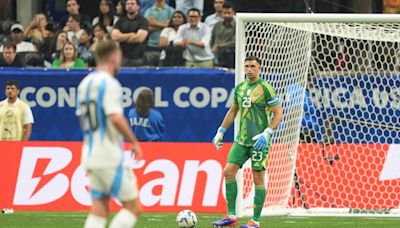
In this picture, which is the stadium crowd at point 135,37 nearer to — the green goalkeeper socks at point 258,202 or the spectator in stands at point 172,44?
the spectator in stands at point 172,44

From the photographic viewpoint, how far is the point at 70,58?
68.6 feet

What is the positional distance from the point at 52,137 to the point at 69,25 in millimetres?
2486

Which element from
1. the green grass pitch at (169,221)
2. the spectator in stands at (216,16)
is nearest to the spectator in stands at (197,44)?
the spectator in stands at (216,16)

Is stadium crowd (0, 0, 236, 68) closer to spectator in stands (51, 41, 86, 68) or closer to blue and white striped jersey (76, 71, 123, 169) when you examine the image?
spectator in stands (51, 41, 86, 68)

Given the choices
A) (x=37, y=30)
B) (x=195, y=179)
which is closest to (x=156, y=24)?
(x=37, y=30)

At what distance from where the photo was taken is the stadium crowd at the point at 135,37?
2070 cm

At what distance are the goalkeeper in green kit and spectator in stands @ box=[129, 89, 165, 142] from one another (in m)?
5.15

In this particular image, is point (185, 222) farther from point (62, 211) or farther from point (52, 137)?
point (52, 137)

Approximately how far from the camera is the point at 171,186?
17203mm

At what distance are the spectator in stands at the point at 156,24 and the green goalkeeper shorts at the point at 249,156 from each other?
6.97m

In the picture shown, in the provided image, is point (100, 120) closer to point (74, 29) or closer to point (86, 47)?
point (86, 47)

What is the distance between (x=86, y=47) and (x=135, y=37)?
98 centimetres

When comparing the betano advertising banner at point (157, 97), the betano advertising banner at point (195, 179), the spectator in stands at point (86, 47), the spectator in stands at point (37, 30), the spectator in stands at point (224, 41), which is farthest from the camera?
the spectator in stands at point (37, 30)

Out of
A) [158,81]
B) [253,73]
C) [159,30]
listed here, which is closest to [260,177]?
[253,73]
